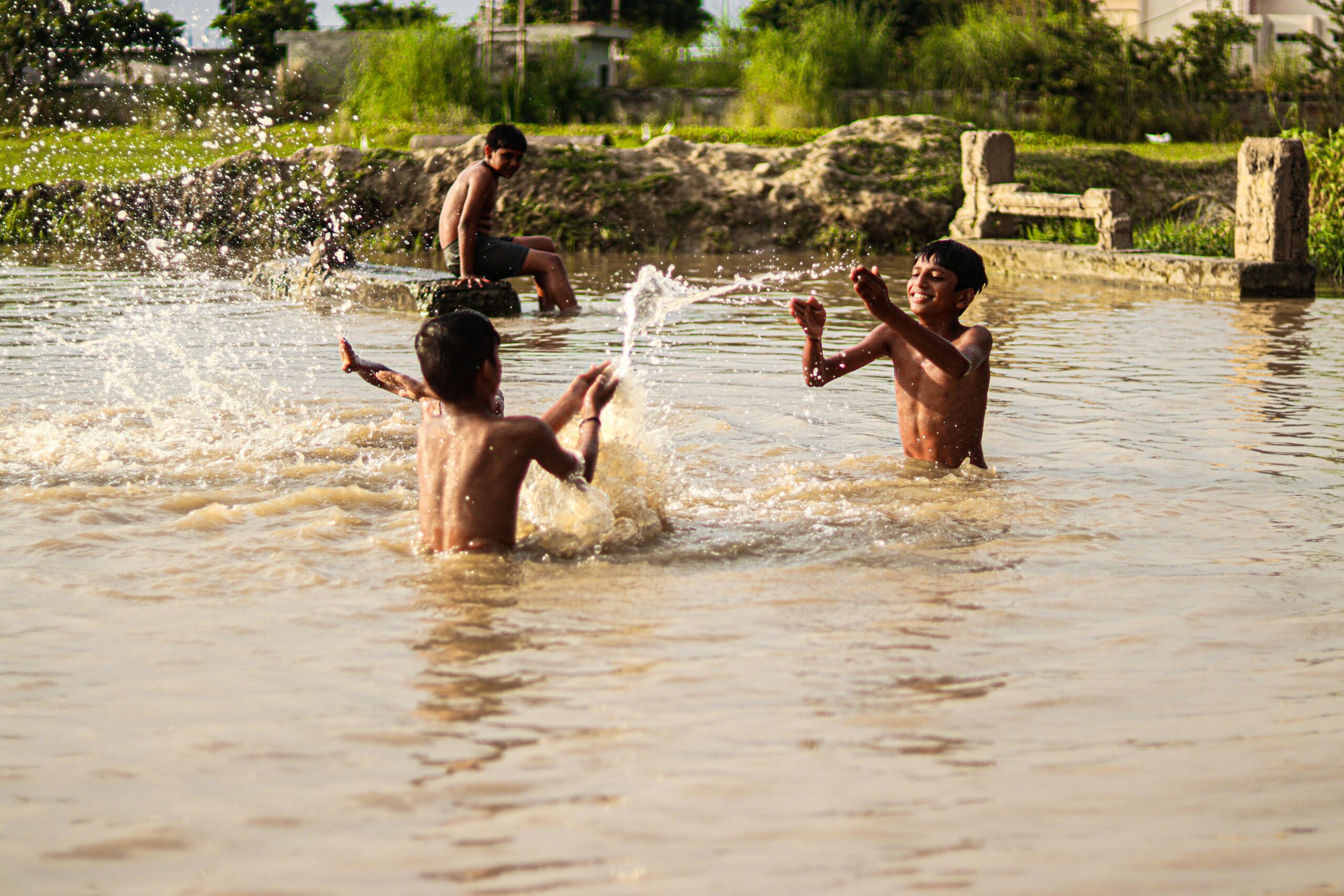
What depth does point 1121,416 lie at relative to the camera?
22.5 ft

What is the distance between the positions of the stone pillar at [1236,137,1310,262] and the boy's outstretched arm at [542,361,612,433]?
9.40 m

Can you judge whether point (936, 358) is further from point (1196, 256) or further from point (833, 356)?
point (1196, 256)

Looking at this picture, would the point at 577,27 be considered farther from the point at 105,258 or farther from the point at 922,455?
the point at 922,455

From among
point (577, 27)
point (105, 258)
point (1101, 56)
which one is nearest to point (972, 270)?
point (105, 258)

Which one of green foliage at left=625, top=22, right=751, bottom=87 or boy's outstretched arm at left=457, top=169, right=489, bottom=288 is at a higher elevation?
green foliage at left=625, top=22, right=751, bottom=87

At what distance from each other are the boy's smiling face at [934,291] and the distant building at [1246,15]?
27125 mm

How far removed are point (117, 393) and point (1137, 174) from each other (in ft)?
46.4

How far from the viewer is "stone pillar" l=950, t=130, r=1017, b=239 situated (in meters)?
15.2

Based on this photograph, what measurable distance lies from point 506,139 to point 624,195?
7.32 meters

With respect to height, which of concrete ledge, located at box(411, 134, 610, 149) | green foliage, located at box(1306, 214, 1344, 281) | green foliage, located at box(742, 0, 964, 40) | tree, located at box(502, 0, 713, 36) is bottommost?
green foliage, located at box(1306, 214, 1344, 281)

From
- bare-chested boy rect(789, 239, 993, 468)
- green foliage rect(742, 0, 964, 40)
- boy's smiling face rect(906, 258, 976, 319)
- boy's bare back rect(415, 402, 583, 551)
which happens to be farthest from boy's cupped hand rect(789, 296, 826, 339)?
green foliage rect(742, 0, 964, 40)

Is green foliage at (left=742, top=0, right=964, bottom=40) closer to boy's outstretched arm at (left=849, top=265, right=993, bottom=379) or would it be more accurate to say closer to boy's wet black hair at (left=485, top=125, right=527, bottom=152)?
boy's wet black hair at (left=485, top=125, right=527, bottom=152)

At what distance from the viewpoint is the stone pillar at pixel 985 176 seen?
598 inches

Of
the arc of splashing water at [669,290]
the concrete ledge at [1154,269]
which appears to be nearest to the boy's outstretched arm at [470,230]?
the arc of splashing water at [669,290]
